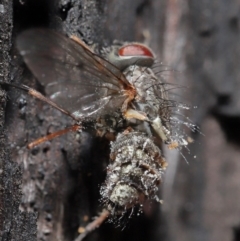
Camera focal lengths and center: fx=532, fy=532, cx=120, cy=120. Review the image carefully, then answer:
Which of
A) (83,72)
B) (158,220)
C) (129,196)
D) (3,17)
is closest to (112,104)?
(83,72)

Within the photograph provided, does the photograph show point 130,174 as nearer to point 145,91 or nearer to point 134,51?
point 145,91

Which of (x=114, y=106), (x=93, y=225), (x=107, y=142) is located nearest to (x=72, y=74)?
(x=114, y=106)

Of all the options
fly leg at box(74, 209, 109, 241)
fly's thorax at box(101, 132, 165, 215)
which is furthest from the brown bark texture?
fly's thorax at box(101, 132, 165, 215)

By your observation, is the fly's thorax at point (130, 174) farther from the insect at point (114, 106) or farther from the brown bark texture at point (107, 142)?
the brown bark texture at point (107, 142)

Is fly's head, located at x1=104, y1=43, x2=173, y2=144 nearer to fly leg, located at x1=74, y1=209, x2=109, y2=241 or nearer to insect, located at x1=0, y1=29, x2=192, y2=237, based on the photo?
insect, located at x1=0, y1=29, x2=192, y2=237

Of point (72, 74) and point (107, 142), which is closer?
point (72, 74)

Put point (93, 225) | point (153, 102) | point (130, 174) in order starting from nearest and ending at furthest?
point (130, 174) → point (153, 102) → point (93, 225)
